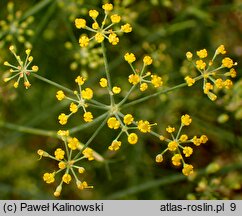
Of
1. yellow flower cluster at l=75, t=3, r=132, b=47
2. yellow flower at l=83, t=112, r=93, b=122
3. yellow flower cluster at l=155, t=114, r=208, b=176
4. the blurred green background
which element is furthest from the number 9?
yellow flower cluster at l=75, t=3, r=132, b=47

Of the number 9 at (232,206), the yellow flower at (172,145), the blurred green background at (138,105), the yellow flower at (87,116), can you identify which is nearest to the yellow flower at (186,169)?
the yellow flower at (172,145)

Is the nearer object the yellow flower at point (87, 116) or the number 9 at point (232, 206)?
the yellow flower at point (87, 116)

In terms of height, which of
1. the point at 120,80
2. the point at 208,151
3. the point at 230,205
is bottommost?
the point at 230,205

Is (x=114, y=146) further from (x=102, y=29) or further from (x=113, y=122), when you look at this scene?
(x=102, y=29)

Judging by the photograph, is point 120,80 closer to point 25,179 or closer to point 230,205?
point 25,179

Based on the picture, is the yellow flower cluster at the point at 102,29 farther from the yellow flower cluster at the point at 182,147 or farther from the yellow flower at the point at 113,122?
the yellow flower cluster at the point at 182,147

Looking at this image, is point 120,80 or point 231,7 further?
point 120,80

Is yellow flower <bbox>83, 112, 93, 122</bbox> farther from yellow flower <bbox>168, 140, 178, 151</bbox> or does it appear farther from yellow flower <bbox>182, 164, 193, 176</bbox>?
yellow flower <bbox>182, 164, 193, 176</bbox>

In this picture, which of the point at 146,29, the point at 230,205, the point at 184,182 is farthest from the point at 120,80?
the point at 230,205
